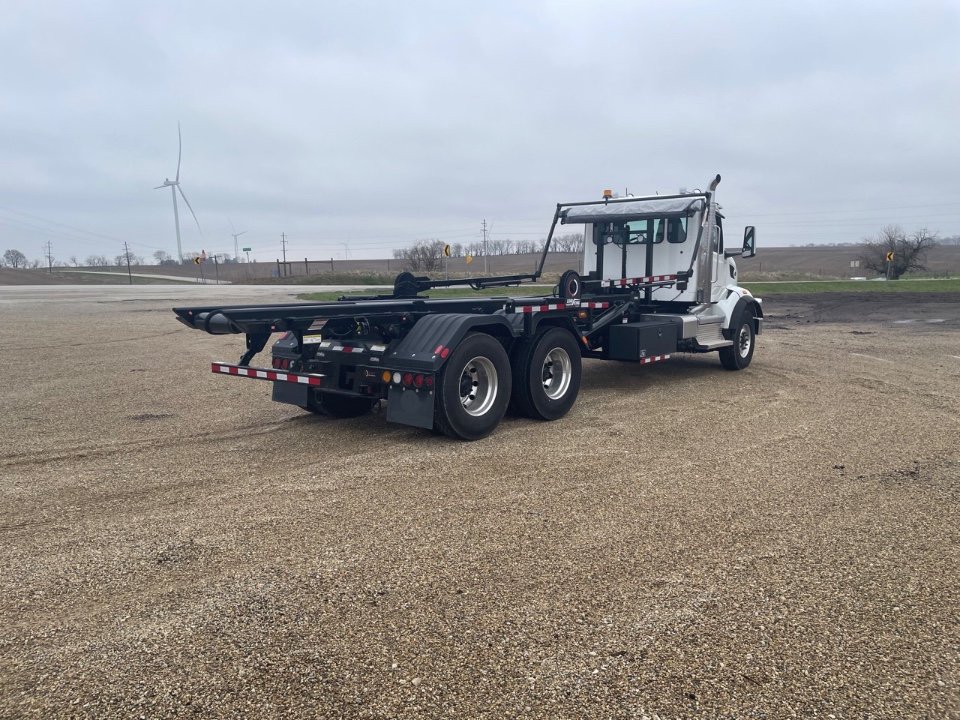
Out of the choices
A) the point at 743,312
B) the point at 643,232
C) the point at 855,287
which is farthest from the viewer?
the point at 855,287

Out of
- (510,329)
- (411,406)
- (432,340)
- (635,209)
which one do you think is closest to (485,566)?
(411,406)

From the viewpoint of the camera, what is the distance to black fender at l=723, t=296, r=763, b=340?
11.1m

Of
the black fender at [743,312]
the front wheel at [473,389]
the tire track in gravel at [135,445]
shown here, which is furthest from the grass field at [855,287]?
the tire track in gravel at [135,445]

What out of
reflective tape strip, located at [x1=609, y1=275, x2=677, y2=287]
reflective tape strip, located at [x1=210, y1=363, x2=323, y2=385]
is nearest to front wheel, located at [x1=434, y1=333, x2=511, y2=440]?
reflective tape strip, located at [x1=210, y1=363, x2=323, y2=385]

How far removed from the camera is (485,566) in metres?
4.05

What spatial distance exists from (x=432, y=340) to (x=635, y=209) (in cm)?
530

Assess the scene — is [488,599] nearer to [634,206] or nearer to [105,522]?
[105,522]

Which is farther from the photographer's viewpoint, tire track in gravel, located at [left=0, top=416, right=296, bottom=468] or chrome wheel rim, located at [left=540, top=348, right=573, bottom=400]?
chrome wheel rim, located at [left=540, top=348, right=573, bottom=400]

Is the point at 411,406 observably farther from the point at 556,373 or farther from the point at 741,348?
the point at 741,348

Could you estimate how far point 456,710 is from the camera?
9.26 feet

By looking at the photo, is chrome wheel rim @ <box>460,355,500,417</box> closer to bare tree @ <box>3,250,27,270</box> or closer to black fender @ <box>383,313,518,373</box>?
black fender @ <box>383,313,518,373</box>

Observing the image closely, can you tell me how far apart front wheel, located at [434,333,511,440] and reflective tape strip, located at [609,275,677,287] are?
9.62 feet

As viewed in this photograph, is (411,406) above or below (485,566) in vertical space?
above

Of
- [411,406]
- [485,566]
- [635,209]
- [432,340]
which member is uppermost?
[635,209]
